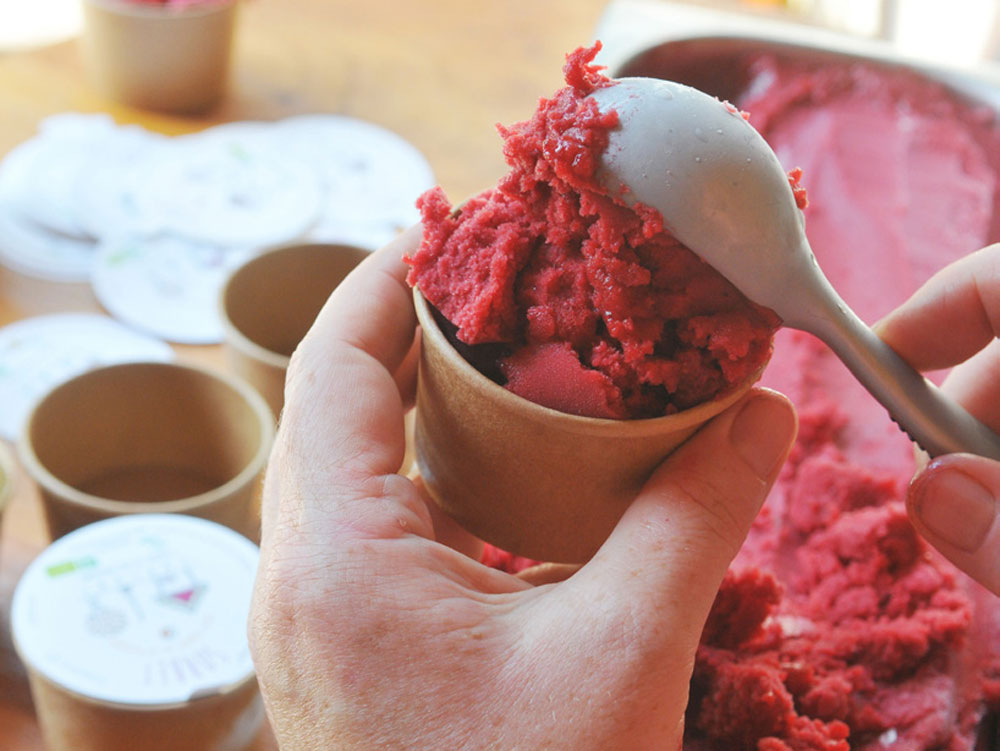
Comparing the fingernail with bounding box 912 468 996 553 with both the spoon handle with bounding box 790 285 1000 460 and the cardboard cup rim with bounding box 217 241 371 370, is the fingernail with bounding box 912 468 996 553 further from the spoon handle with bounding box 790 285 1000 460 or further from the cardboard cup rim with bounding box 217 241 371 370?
the cardboard cup rim with bounding box 217 241 371 370

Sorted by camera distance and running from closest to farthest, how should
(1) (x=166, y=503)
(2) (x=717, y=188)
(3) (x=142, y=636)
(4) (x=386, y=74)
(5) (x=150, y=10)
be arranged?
(2) (x=717, y=188) < (3) (x=142, y=636) < (1) (x=166, y=503) < (5) (x=150, y=10) < (4) (x=386, y=74)

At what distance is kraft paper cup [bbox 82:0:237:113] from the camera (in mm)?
1301

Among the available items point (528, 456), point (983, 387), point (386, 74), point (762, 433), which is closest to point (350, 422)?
point (528, 456)

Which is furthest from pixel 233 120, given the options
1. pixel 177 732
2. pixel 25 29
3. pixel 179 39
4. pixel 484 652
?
pixel 484 652

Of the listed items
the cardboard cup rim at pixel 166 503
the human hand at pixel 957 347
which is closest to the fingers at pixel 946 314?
the human hand at pixel 957 347

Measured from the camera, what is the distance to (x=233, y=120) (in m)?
1.44

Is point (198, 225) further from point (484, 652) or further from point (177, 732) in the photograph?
point (484, 652)

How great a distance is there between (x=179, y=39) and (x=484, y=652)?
111 cm

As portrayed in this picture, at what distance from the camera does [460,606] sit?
526mm

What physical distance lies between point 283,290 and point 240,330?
0.22 ft

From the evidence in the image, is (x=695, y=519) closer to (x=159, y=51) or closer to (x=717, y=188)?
(x=717, y=188)

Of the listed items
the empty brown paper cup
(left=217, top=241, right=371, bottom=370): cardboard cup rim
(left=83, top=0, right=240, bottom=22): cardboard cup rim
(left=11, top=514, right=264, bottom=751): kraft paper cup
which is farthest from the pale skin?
(left=83, top=0, right=240, bottom=22): cardboard cup rim

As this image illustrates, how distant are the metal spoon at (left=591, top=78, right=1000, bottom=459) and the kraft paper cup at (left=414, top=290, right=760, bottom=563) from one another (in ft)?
0.20

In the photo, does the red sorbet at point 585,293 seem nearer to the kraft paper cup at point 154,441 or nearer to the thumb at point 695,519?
the thumb at point 695,519
